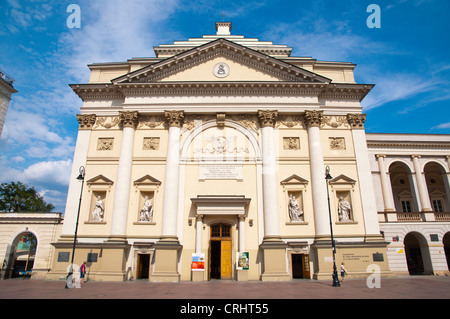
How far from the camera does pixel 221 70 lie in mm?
25688

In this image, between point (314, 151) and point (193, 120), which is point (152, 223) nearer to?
point (193, 120)

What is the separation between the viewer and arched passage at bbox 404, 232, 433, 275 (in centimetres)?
2672

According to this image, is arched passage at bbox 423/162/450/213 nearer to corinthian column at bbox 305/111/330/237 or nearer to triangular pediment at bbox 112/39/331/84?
corinthian column at bbox 305/111/330/237

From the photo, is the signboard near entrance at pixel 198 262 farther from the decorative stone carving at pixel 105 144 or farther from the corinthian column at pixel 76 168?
the decorative stone carving at pixel 105 144

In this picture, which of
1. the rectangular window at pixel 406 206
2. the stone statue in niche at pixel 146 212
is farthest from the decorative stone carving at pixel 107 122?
the rectangular window at pixel 406 206

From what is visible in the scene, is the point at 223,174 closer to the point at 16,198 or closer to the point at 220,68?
the point at 220,68

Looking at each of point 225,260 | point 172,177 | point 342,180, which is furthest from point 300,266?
point 172,177

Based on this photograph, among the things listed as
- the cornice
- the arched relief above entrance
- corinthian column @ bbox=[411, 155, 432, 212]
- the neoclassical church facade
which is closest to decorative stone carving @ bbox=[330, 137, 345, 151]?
the neoclassical church facade

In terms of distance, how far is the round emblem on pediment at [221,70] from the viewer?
25578 millimetres

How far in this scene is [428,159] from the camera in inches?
1231

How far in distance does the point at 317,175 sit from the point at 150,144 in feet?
46.4

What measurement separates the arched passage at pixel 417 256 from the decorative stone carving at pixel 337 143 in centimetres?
1196
